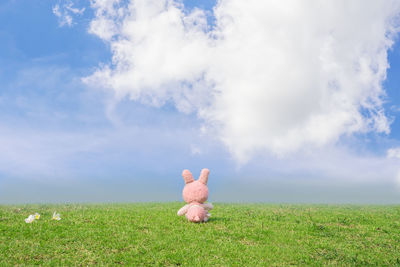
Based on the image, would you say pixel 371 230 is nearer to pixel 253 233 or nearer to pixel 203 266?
pixel 253 233

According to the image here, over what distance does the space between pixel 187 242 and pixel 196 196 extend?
300 cm

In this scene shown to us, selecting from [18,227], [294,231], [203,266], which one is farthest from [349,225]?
[18,227]

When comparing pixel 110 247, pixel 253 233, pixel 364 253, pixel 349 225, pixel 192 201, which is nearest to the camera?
pixel 110 247

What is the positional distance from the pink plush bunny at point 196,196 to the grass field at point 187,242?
15.4 inches

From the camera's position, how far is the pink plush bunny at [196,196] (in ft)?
45.2

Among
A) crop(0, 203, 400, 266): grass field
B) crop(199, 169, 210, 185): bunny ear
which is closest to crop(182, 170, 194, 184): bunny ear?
crop(199, 169, 210, 185): bunny ear

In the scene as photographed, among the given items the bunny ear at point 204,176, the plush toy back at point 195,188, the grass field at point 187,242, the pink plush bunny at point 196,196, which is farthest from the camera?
the bunny ear at point 204,176

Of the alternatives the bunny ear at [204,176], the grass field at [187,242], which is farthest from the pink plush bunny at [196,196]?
the grass field at [187,242]

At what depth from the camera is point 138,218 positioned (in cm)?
1446

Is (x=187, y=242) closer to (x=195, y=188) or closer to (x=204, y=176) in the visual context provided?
(x=195, y=188)

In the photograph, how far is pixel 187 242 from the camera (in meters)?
11.3

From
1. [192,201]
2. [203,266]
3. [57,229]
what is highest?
[192,201]

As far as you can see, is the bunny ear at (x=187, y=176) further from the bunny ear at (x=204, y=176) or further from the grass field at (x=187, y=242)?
the grass field at (x=187, y=242)

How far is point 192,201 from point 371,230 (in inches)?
307
